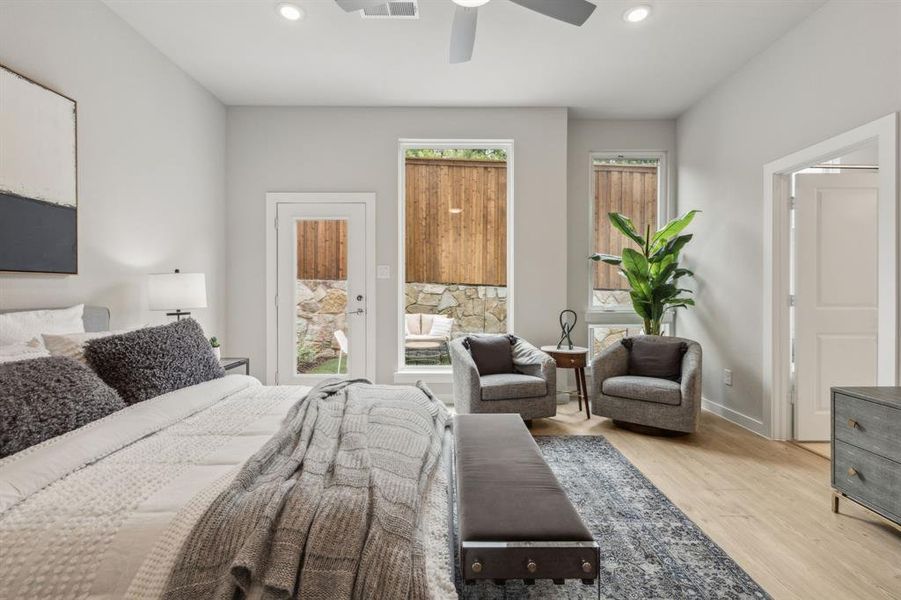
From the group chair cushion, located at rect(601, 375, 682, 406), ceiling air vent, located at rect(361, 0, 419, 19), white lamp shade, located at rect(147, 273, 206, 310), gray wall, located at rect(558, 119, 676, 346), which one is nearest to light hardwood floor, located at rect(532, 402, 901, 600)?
chair cushion, located at rect(601, 375, 682, 406)

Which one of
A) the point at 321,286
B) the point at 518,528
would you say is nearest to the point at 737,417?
the point at 518,528

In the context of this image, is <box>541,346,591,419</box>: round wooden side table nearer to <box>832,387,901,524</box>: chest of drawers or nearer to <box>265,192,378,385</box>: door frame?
<box>265,192,378,385</box>: door frame

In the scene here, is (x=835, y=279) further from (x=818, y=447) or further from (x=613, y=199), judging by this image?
(x=613, y=199)

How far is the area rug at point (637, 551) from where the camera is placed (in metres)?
1.67

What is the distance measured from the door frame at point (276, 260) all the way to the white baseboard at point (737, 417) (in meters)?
3.23

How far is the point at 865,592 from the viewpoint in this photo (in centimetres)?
169

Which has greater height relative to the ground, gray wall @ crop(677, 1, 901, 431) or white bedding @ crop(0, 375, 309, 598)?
gray wall @ crop(677, 1, 901, 431)

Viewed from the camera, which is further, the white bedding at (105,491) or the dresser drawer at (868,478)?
the dresser drawer at (868,478)

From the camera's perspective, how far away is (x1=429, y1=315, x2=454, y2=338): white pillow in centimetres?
508

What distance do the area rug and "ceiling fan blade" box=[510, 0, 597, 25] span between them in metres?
2.51

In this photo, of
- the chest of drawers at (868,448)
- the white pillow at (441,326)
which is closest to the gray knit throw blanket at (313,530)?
the chest of drawers at (868,448)

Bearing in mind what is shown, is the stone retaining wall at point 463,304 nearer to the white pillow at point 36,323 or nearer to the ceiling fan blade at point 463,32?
the ceiling fan blade at point 463,32

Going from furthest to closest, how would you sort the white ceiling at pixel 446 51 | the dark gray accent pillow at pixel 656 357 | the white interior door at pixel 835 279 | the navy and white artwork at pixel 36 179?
the dark gray accent pillow at pixel 656 357
the white interior door at pixel 835 279
the white ceiling at pixel 446 51
the navy and white artwork at pixel 36 179

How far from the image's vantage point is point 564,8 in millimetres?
2230
